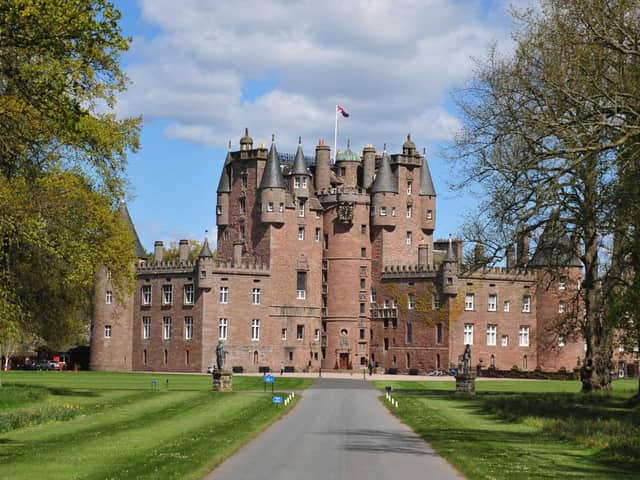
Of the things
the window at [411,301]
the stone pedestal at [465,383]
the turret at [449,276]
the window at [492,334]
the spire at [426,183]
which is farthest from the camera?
the spire at [426,183]

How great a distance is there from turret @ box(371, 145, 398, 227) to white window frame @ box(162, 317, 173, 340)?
70.5 feet

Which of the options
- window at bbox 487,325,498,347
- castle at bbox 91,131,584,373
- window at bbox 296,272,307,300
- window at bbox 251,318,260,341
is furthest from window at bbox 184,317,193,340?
window at bbox 487,325,498,347

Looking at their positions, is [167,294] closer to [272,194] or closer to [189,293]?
[189,293]

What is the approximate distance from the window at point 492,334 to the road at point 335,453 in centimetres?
6564

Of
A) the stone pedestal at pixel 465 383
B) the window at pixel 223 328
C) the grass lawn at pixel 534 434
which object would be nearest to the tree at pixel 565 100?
the grass lawn at pixel 534 434

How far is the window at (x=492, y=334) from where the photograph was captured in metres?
104

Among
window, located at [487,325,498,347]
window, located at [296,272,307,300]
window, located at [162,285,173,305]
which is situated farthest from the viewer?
window, located at [296,272,307,300]

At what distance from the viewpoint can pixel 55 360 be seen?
10938 cm

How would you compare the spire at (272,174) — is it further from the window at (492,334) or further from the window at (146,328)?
the window at (492,334)

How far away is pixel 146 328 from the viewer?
10300 centimetres

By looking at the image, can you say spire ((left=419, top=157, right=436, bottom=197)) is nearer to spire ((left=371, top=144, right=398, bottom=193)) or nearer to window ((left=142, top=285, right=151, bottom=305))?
spire ((left=371, top=144, right=398, bottom=193))

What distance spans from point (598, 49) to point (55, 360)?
88.4 m

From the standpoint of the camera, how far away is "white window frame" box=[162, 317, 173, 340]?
332ft

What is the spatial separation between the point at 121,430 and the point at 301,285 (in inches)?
2910
